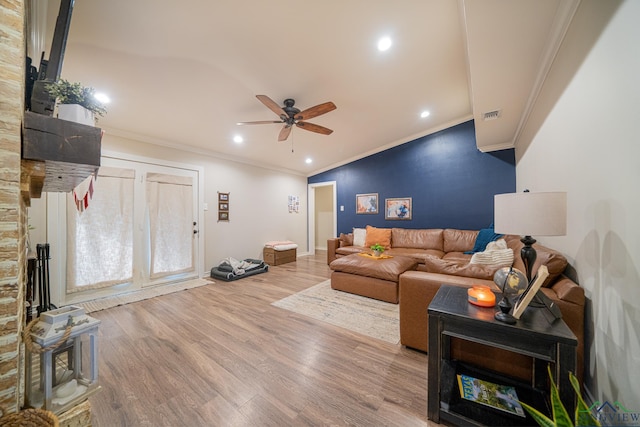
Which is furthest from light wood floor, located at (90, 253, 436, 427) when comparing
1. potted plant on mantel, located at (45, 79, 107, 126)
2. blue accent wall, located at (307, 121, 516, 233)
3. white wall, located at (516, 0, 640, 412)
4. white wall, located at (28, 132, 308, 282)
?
blue accent wall, located at (307, 121, 516, 233)

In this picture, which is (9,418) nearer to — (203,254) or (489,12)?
(489,12)

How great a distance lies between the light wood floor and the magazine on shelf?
27 cm

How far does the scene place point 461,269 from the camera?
6.24 ft

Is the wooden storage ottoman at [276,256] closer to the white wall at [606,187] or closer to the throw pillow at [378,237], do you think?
the throw pillow at [378,237]

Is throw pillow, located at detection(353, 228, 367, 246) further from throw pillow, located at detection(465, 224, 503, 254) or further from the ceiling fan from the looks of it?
the ceiling fan

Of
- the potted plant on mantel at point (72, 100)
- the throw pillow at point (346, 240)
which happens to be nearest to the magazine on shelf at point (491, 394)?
the potted plant on mantel at point (72, 100)

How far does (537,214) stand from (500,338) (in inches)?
26.4

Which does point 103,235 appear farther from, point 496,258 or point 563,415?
point 496,258

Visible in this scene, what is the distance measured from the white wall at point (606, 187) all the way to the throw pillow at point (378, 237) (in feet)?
11.1

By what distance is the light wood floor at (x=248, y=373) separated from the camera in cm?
136

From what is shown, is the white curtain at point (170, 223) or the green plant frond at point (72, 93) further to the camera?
the white curtain at point (170, 223)

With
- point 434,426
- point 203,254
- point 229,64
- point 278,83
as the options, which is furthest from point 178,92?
point 434,426

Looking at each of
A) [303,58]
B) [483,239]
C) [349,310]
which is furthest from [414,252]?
[303,58]

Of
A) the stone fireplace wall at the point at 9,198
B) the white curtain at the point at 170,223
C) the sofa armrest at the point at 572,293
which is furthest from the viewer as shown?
the white curtain at the point at 170,223
